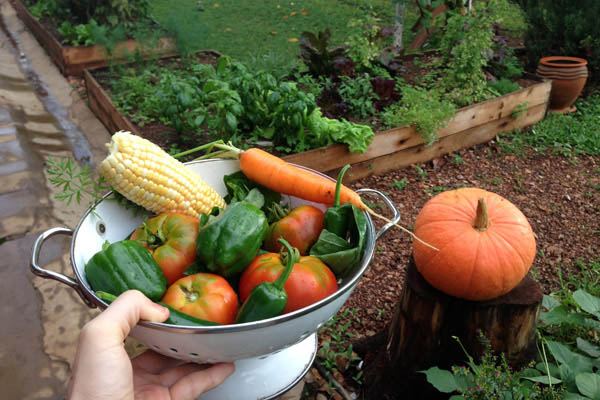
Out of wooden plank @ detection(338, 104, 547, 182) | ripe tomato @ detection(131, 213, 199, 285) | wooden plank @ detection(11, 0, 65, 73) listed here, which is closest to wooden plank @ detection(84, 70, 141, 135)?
wooden plank @ detection(11, 0, 65, 73)

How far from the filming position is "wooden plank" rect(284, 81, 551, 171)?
3246 millimetres

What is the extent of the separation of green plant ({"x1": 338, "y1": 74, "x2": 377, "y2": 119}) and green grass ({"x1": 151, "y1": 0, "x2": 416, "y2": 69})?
1.62 m

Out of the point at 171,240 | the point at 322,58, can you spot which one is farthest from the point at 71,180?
the point at 322,58

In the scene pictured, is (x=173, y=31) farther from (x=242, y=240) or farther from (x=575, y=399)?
(x=575, y=399)

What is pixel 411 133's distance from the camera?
3582mm

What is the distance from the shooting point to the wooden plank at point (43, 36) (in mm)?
5531

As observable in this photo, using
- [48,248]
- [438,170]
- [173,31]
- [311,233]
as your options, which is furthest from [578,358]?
[173,31]

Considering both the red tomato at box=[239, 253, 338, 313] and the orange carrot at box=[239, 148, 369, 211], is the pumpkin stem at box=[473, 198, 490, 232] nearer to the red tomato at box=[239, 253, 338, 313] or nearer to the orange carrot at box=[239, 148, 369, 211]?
the orange carrot at box=[239, 148, 369, 211]

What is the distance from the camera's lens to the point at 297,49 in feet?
19.3

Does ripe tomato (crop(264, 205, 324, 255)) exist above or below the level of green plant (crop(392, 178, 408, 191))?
above

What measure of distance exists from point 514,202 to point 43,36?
5548 mm

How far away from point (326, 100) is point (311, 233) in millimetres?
2486

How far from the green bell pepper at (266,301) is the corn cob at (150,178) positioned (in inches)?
21.1

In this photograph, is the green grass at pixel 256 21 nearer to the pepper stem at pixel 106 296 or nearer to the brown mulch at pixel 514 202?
the brown mulch at pixel 514 202
